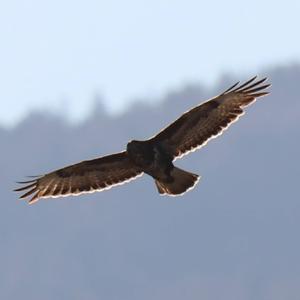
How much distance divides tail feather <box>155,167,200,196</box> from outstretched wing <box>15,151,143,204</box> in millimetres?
822

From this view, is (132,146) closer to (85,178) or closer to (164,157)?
(164,157)

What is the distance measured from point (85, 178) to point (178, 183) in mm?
1840

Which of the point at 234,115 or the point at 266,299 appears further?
the point at 266,299

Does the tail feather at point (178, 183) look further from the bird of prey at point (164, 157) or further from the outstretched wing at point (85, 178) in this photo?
the outstretched wing at point (85, 178)

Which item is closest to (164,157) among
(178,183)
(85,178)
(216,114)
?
(178,183)

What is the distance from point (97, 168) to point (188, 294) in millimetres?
174371

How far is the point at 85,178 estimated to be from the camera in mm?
25656

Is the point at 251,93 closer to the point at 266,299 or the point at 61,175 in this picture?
the point at 61,175

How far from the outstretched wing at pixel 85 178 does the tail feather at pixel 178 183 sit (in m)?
0.82

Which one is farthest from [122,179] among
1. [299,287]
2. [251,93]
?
[299,287]

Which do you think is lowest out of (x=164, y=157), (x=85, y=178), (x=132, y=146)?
(x=164, y=157)

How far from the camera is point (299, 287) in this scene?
19125cm

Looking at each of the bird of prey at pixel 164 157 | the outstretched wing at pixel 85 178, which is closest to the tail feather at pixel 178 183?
the bird of prey at pixel 164 157

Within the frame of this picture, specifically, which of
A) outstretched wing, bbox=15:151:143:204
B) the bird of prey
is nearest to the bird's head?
the bird of prey
